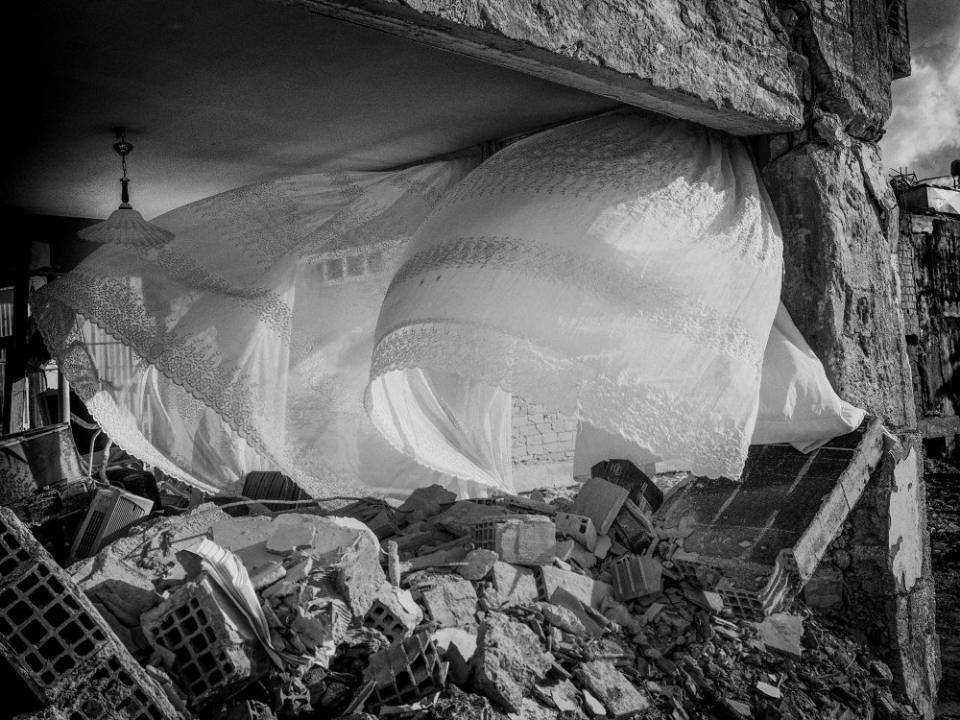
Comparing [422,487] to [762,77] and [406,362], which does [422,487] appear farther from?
[762,77]

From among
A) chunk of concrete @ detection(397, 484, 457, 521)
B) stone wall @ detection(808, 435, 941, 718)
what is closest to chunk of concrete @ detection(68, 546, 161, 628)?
chunk of concrete @ detection(397, 484, 457, 521)

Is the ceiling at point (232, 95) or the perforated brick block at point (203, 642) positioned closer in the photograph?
the perforated brick block at point (203, 642)

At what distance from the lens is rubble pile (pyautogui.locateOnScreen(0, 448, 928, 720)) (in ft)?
5.40

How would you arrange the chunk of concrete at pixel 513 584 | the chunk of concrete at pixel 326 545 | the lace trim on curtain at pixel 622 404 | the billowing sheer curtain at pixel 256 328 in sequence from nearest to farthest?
the chunk of concrete at pixel 326 545 → the lace trim on curtain at pixel 622 404 → the chunk of concrete at pixel 513 584 → the billowing sheer curtain at pixel 256 328

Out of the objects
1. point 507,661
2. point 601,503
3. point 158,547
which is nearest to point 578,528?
point 601,503

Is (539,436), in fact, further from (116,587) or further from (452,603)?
(116,587)

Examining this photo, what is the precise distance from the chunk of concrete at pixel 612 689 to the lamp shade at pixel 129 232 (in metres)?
2.52

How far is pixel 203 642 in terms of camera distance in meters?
1.62

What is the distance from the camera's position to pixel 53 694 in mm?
1382

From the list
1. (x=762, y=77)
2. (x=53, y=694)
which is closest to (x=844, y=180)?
(x=762, y=77)

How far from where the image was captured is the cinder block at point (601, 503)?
2.72 m

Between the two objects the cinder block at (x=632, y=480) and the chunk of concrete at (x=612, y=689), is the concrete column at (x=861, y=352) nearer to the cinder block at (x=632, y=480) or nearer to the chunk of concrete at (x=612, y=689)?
the cinder block at (x=632, y=480)

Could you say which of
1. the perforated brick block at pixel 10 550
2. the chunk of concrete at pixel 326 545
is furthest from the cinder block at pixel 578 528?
the perforated brick block at pixel 10 550

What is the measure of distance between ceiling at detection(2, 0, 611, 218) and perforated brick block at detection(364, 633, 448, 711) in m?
1.82
